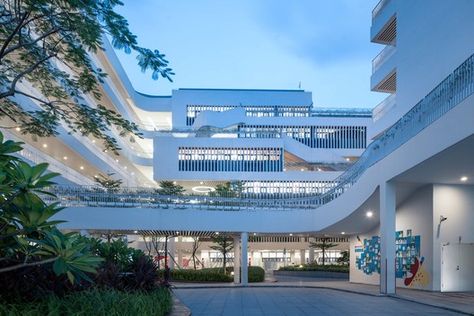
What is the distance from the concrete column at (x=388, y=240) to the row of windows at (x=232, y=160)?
30.9 metres

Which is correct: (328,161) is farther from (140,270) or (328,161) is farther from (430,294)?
(140,270)

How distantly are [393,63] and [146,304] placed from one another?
21.0 m

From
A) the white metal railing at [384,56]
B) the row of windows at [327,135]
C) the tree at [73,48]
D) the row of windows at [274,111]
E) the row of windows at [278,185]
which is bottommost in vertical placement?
the row of windows at [278,185]

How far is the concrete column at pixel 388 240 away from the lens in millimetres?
17734

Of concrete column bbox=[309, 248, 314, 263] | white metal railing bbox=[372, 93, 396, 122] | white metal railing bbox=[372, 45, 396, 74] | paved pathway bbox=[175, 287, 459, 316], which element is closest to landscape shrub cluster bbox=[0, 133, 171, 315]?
paved pathway bbox=[175, 287, 459, 316]

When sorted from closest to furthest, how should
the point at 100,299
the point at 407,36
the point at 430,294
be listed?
the point at 100,299 → the point at 430,294 → the point at 407,36

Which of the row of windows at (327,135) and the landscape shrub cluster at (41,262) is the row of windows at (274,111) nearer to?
the row of windows at (327,135)

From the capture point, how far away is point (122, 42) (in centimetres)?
805

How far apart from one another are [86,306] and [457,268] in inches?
594

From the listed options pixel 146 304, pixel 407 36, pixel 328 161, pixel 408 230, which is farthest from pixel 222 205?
pixel 328 161

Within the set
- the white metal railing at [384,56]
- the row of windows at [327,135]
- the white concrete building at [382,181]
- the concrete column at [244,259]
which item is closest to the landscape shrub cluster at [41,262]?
the white concrete building at [382,181]

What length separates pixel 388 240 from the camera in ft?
58.9

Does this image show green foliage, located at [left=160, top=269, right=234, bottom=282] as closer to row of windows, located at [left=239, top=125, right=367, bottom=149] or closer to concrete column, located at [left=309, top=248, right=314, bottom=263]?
concrete column, located at [left=309, top=248, right=314, bottom=263]

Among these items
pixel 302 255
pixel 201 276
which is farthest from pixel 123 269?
pixel 302 255
